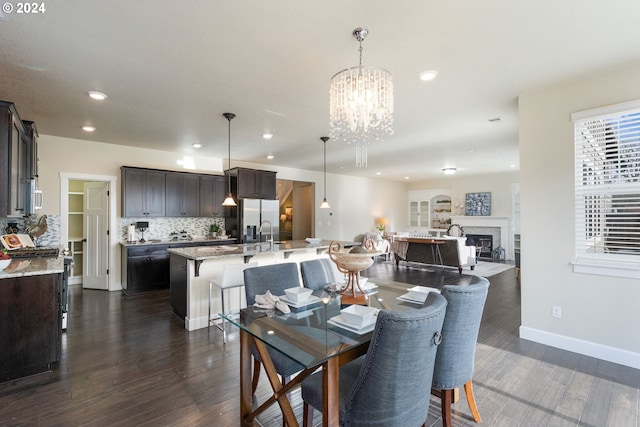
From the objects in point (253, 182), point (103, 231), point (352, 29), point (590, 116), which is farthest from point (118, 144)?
point (590, 116)

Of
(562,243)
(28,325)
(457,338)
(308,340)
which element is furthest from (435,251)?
(28,325)

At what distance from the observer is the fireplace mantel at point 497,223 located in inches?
371

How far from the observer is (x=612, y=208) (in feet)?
9.48

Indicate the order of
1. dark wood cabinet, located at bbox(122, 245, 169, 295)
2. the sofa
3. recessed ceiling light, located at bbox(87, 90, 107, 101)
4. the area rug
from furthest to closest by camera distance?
the area rug → the sofa → dark wood cabinet, located at bbox(122, 245, 169, 295) → recessed ceiling light, located at bbox(87, 90, 107, 101)

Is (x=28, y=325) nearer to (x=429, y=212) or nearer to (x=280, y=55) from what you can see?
(x=280, y=55)

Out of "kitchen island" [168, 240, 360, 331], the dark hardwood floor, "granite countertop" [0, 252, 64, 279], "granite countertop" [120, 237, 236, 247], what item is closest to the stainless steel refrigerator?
"granite countertop" [120, 237, 236, 247]

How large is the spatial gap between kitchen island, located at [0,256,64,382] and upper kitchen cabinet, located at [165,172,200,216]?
3.32 meters

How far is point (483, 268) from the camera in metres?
7.89

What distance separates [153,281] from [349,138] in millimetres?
4360

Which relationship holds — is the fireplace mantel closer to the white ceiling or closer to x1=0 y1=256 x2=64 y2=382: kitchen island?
the white ceiling

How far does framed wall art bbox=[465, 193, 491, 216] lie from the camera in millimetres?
9891

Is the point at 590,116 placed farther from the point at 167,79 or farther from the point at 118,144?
the point at 118,144

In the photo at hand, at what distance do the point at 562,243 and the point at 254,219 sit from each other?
533cm

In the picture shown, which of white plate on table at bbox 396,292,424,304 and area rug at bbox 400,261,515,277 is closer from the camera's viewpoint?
white plate on table at bbox 396,292,424,304
